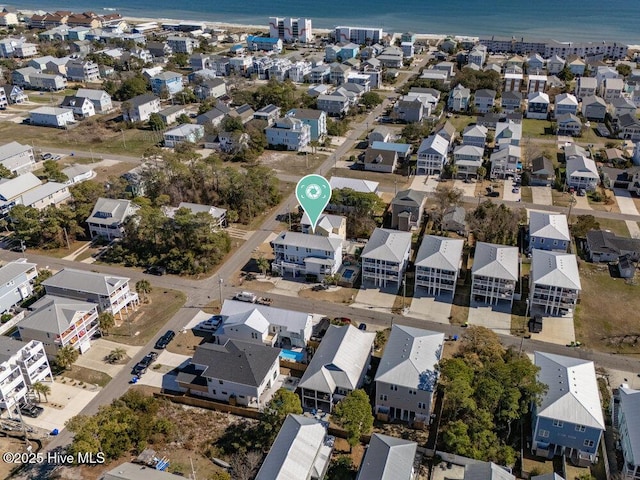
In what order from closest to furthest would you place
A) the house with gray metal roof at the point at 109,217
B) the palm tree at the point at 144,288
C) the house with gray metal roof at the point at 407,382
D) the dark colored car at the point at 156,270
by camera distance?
the house with gray metal roof at the point at 407,382 < the palm tree at the point at 144,288 < the dark colored car at the point at 156,270 < the house with gray metal roof at the point at 109,217

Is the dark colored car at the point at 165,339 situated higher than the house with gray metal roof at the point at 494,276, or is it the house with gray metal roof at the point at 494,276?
the house with gray metal roof at the point at 494,276

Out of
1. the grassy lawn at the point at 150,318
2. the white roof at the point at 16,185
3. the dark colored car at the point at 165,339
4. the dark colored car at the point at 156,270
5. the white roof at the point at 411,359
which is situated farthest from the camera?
the white roof at the point at 16,185

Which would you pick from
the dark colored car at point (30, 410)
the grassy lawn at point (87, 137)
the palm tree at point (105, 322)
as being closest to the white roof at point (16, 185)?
the grassy lawn at point (87, 137)

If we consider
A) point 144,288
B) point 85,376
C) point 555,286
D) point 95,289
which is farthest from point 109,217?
point 555,286

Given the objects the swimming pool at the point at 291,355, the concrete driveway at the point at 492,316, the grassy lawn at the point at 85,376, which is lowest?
the grassy lawn at the point at 85,376

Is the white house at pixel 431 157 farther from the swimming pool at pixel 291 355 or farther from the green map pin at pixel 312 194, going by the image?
the swimming pool at pixel 291 355

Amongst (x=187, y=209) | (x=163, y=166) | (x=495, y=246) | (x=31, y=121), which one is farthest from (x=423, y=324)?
(x=31, y=121)

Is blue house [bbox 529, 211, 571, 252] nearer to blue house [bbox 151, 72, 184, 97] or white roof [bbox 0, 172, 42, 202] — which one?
white roof [bbox 0, 172, 42, 202]

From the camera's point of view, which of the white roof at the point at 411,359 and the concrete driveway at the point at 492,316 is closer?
the white roof at the point at 411,359

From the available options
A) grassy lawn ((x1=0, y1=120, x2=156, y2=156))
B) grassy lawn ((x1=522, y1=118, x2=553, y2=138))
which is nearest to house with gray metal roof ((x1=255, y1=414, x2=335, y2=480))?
grassy lawn ((x1=0, y1=120, x2=156, y2=156))
